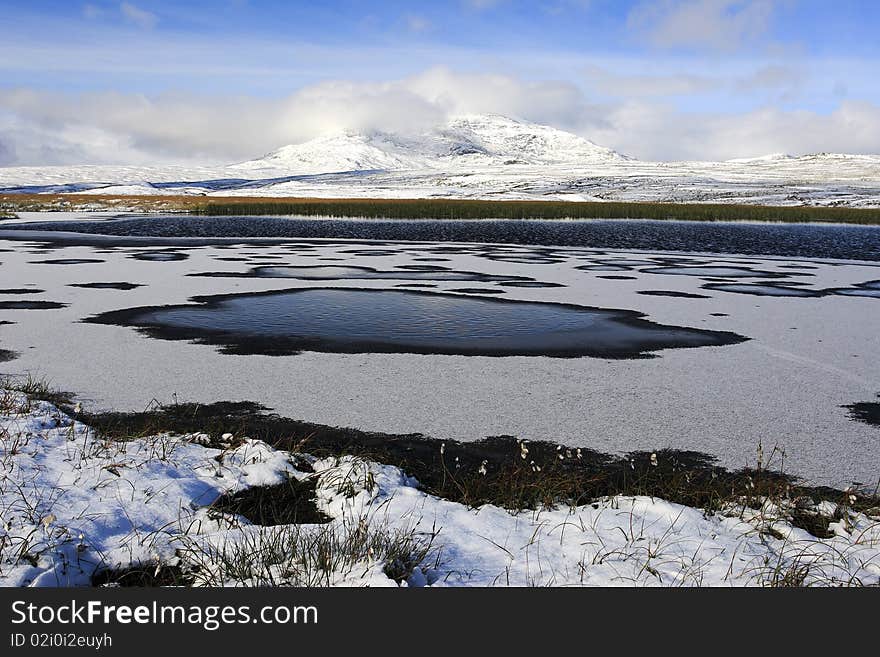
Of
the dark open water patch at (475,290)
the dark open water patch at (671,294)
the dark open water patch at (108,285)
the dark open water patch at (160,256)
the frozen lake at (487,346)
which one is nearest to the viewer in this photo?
the frozen lake at (487,346)

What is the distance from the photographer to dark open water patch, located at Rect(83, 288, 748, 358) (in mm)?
10250

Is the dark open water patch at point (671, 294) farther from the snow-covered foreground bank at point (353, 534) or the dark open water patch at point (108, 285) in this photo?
the dark open water patch at point (108, 285)

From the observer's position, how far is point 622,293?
1609 cm

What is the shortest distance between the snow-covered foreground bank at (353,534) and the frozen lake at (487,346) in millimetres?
1463

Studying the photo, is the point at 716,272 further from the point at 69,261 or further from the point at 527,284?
the point at 69,261

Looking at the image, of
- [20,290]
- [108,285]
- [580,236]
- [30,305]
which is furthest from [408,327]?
[580,236]

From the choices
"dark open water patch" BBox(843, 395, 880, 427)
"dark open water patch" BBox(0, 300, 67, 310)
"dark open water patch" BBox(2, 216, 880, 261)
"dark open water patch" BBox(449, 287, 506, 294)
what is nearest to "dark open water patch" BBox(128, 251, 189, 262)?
"dark open water patch" BBox(2, 216, 880, 261)

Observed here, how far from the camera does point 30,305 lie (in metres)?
13.1

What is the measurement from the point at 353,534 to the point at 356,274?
49.3 feet

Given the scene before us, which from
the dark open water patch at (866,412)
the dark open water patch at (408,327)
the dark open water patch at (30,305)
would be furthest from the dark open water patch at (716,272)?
the dark open water patch at (30,305)

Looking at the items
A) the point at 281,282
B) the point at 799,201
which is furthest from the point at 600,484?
the point at 799,201

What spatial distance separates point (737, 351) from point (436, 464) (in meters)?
6.07

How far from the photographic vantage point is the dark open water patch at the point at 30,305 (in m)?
12.8

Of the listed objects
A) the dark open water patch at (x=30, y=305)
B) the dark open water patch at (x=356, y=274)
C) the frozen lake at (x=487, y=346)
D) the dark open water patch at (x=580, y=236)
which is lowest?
the frozen lake at (x=487, y=346)
